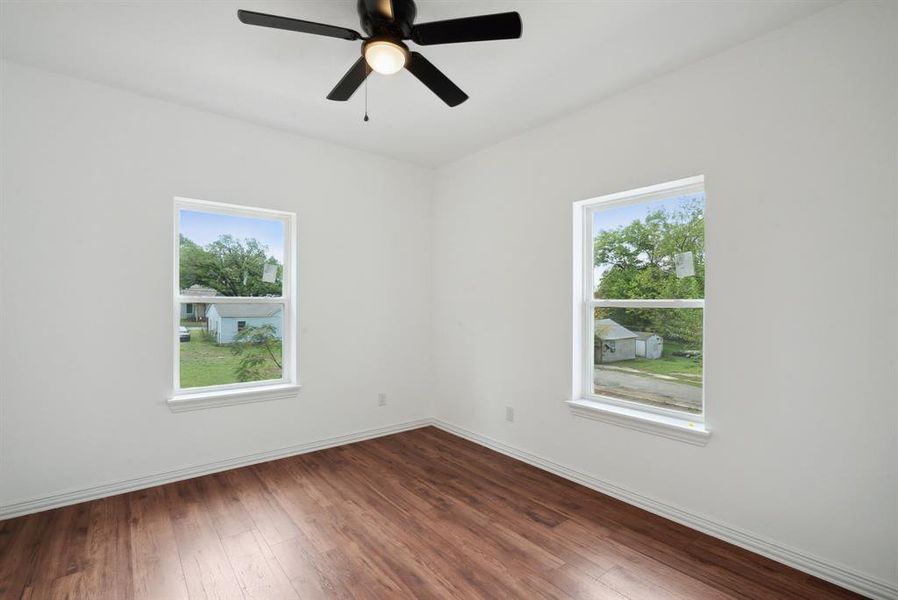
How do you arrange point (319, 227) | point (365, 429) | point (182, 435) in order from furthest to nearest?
point (365, 429) < point (319, 227) < point (182, 435)

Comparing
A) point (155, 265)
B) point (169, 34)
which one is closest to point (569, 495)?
point (155, 265)

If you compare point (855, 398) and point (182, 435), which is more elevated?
point (855, 398)

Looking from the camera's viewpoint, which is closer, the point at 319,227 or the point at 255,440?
the point at 255,440

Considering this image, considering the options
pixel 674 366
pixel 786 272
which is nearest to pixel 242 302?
pixel 674 366

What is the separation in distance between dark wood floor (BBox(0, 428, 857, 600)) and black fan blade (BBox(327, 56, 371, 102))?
2.49 m

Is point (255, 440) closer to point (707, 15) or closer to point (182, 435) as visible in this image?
point (182, 435)

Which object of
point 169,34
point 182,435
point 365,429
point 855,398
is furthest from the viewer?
point 365,429

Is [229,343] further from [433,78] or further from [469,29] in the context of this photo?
[469,29]

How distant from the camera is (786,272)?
87.1 inches

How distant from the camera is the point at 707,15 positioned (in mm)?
2150

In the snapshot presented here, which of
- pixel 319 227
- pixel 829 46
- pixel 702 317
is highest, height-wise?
pixel 829 46

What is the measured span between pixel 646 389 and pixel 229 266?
3.36 m

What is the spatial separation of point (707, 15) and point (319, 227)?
3124mm

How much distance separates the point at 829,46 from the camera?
2088mm
